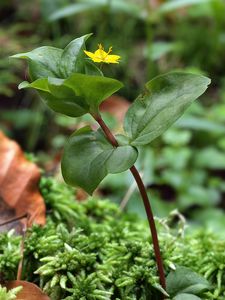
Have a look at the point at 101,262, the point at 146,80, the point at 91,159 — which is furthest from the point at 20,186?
the point at 146,80

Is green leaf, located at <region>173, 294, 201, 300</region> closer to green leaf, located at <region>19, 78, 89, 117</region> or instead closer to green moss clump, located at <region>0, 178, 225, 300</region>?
green moss clump, located at <region>0, 178, 225, 300</region>

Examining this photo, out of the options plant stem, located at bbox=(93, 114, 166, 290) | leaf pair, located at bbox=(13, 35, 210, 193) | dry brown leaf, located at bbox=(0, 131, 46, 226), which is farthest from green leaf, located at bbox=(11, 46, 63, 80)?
dry brown leaf, located at bbox=(0, 131, 46, 226)

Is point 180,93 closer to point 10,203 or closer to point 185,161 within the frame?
point 10,203

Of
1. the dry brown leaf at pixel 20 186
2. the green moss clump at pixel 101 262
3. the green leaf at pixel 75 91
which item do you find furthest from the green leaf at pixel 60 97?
the dry brown leaf at pixel 20 186

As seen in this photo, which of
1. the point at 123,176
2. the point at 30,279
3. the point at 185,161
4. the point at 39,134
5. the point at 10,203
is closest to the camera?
the point at 30,279

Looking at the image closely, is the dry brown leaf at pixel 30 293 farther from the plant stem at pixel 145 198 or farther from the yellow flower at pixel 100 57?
the yellow flower at pixel 100 57

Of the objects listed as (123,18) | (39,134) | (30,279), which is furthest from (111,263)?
(123,18)

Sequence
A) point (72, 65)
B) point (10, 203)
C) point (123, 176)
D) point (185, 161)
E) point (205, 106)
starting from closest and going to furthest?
point (72, 65) < point (10, 203) < point (123, 176) < point (185, 161) < point (205, 106)
